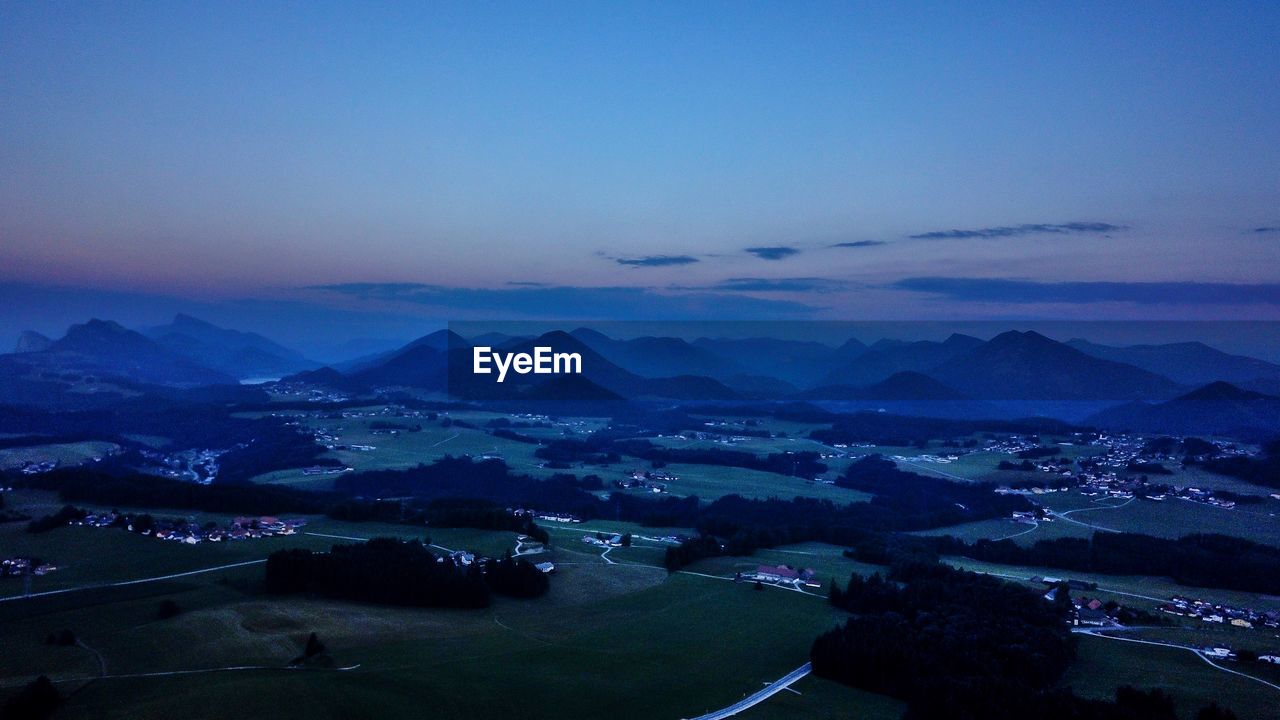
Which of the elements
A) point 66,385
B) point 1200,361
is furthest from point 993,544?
point 1200,361

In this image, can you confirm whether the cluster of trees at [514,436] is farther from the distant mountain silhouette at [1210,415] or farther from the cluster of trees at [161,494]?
the distant mountain silhouette at [1210,415]

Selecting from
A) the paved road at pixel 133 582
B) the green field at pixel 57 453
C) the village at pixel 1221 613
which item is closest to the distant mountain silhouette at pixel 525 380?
the green field at pixel 57 453

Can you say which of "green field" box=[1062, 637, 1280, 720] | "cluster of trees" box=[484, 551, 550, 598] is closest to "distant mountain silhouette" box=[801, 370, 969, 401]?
"green field" box=[1062, 637, 1280, 720]

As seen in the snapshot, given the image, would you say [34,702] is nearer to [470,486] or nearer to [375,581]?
[375,581]

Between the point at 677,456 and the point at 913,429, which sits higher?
the point at 913,429

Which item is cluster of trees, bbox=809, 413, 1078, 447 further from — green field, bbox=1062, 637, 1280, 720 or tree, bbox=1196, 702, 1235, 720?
tree, bbox=1196, 702, 1235, 720

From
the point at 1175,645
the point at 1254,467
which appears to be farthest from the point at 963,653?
the point at 1254,467

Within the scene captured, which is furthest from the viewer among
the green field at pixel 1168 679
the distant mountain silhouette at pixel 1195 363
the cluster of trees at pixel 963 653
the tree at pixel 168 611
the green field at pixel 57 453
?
the distant mountain silhouette at pixel 1195 363

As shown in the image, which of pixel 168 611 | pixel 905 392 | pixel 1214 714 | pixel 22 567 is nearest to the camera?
pixel 1214 714
